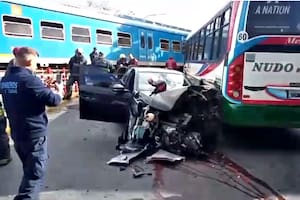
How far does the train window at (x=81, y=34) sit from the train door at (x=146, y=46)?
17.7 ft

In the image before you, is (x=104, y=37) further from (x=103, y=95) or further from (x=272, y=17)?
(x=272, y=17)

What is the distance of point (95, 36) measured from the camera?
67.1 feet

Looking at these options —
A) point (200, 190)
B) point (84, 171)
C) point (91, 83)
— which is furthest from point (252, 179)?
point (91, 83)

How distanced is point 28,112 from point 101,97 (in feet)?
15.3

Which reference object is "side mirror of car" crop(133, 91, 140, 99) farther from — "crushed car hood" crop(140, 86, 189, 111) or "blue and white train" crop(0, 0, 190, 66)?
"blue and white train" crop(0, 0, 190, 66)

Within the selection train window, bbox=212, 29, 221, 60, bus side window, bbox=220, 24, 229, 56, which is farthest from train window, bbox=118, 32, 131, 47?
bus side window, bbox=220, 24, 229, 56

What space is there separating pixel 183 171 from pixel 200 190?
0.94 meters

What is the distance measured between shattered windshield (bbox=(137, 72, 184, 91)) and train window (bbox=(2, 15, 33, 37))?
24.8 feet

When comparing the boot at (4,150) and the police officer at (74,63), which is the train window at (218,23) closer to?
the boot at (4,150)

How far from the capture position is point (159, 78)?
32.6ft

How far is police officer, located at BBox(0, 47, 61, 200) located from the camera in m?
4.55

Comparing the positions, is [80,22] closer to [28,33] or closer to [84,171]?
[28,33]

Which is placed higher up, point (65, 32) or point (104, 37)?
point (65, 32)

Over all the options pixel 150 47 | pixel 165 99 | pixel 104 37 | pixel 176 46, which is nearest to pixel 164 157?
pixel 165 99
